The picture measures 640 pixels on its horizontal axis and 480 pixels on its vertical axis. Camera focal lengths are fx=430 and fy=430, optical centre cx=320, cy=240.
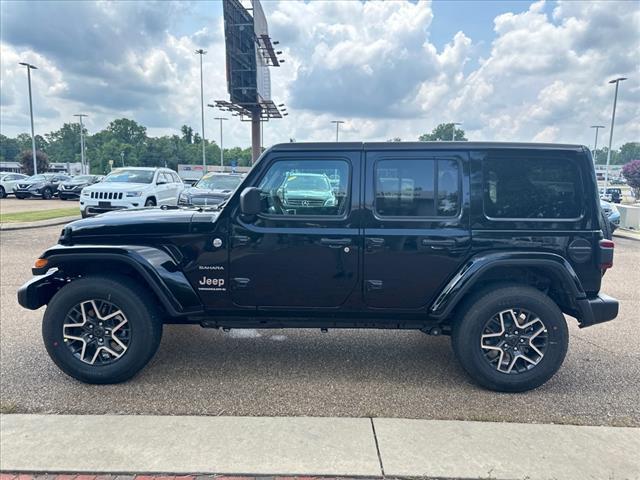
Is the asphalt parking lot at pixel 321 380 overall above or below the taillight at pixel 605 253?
below

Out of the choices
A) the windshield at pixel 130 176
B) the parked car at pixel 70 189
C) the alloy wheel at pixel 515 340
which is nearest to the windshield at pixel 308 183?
the alloy wheel at pixel 515 340

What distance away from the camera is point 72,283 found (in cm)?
349

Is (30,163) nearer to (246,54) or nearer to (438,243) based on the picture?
(246,54)

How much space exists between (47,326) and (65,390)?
0.53 metres

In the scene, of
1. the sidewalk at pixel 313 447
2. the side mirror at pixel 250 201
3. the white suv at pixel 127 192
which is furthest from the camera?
the white suv at pixel 127 192

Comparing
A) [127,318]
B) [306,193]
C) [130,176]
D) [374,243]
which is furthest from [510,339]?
[130,176]

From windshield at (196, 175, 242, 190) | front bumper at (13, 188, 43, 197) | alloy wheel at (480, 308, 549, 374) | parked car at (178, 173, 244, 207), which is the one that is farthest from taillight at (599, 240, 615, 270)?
front bumper at (13, 188, 43, 197)

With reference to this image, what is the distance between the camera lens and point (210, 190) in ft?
39.3

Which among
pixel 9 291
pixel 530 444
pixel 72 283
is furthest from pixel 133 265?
pixel 9 291

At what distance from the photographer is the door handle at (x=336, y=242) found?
11.3ft

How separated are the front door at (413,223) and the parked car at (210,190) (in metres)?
7.60

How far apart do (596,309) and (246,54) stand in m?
29.5

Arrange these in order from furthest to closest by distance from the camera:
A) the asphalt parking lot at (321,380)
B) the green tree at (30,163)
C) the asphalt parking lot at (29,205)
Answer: the green tree at (30,163) → the asphalt parking lot at (29,205) → the asphalt parking lot at (321,380)

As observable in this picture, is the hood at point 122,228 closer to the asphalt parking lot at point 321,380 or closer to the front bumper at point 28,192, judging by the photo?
the asphalt parking lot at point 321,380
